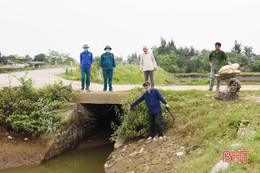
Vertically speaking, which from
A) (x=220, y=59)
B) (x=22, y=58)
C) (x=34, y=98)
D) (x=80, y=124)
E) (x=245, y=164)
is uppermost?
(x=22, y=58)

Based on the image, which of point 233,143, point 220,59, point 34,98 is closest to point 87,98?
point 34,98

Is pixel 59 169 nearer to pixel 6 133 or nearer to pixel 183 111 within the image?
pixel 6 133

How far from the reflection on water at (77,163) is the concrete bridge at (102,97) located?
1.85 m

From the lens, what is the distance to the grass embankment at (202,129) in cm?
381

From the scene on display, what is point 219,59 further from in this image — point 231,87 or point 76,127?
point 76,127

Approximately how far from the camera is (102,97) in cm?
867

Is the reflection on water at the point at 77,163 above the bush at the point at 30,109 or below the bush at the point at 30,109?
below

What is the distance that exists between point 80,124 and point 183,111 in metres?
4.34

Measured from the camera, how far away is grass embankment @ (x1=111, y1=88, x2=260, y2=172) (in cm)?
381

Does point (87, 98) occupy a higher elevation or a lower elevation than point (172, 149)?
higher

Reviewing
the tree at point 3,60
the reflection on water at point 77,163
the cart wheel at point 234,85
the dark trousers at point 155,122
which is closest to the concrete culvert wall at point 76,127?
the reflection on water at point 77,163

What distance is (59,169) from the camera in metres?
6.75
